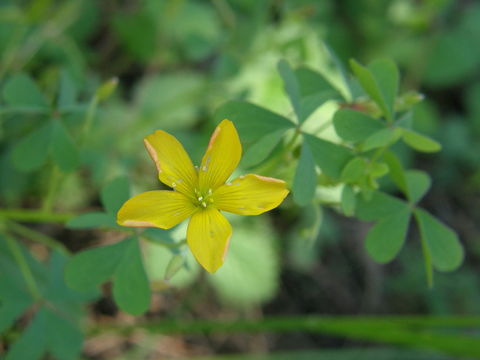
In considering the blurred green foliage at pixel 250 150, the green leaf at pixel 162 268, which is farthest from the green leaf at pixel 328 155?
the green leaf at pixel 162 268

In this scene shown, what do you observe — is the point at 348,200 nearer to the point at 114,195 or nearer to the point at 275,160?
the point at 275,160

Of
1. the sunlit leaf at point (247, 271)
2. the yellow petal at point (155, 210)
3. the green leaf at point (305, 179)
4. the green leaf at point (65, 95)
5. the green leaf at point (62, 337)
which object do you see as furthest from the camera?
the sunlit leaf at point (247, 271)

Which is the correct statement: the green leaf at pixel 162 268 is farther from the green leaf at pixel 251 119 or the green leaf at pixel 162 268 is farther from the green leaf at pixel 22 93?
the green leaf at pixel 251 119

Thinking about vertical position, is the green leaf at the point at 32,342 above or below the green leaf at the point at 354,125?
below

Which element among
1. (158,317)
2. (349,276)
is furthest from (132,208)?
(349,276)

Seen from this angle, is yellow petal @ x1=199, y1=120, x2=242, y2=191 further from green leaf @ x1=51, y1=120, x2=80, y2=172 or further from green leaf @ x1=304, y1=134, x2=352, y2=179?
green leaf @ x1=51, y1=120, x2=80, y2=172

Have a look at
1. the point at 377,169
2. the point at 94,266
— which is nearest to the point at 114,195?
the point at 94,266

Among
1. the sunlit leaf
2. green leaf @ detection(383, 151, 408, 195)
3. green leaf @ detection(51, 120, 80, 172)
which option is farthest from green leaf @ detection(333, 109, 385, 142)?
the sunlit leaf
